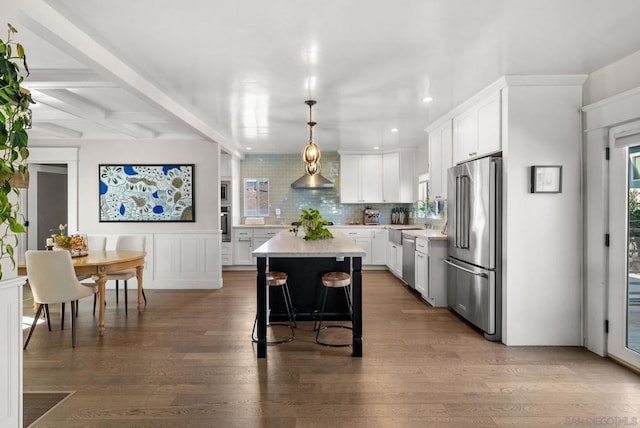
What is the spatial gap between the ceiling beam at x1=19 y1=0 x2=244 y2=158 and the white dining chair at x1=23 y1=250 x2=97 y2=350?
174 cm

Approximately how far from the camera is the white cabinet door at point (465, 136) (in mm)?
4383

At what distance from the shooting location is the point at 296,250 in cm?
341

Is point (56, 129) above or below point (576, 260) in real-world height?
above

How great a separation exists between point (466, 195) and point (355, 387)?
8.04 feet

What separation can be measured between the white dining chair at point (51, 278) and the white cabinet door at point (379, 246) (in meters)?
5.39

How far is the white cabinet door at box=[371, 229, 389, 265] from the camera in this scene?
7926 millimetres

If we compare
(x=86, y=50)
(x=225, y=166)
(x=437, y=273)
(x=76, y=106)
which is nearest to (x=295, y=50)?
(x=86, y=50)

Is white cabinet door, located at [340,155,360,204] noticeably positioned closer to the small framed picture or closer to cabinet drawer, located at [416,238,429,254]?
cabinet drawer, located at [416,238,429,254]

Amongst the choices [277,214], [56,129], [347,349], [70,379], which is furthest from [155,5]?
[277,214]

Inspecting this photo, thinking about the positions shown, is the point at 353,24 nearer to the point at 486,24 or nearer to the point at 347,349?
the point at 486,24

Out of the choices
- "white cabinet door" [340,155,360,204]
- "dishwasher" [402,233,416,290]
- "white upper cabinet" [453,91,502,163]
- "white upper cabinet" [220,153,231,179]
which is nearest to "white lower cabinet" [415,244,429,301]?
"dishwasher" [402,233,416,290]

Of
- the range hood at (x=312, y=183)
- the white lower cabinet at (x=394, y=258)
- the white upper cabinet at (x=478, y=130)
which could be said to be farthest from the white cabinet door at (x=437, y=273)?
the range hood at (x=312, y=183)

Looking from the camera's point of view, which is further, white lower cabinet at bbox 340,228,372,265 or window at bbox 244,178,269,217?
window at bbox 244,178,269,217

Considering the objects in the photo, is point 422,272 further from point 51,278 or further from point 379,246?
point 51,278
